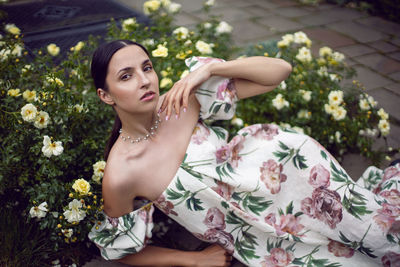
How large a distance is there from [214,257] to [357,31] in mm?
4206

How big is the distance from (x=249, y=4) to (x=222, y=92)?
171 inches

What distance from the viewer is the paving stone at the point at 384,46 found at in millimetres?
4393

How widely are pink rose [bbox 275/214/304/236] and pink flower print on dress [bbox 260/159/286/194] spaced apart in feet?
0.56

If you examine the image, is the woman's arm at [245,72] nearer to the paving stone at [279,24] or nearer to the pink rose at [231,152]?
the pink rose at [231,152]

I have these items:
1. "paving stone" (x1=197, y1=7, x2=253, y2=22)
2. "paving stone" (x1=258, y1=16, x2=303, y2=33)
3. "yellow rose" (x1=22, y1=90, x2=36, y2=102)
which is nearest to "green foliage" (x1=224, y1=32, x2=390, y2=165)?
"yellow rose" (x1=22, y1=90, x2=36, y2=102)

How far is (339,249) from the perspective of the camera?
6.07 ft

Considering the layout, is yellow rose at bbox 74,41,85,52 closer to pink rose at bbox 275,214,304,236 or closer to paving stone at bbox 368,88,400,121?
pink rose at bbox 275,214,304,236

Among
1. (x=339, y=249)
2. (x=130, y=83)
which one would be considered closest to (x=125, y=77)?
(x=130, y=83)

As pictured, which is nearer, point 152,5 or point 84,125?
point 84,125

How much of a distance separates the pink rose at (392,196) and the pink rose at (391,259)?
286 mm

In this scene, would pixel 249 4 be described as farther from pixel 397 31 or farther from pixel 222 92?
pixel 222 92

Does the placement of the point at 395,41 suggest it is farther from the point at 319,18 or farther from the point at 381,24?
the point at 319,18

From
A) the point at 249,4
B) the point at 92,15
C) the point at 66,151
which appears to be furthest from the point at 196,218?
the point at 249,4

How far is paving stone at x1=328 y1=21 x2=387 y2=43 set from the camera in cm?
470
